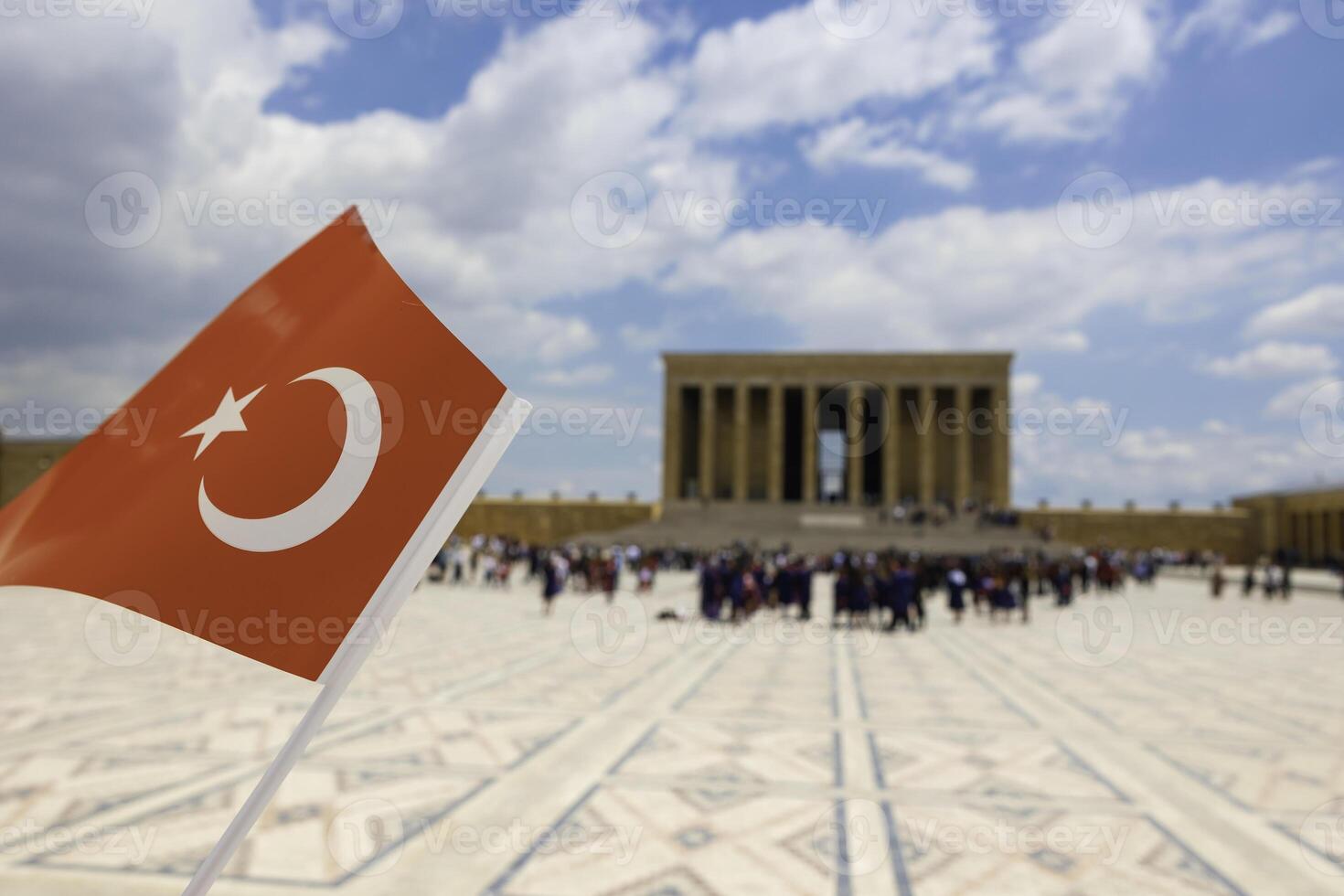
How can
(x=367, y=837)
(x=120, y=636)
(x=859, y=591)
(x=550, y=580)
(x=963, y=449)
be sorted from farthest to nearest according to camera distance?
(x=963, y=449) → (x=550, y=580) → (x=859, y=591) → (x=120, y=636) → (x=367, y=837)

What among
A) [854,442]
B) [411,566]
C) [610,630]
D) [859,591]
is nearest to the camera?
[411,566]

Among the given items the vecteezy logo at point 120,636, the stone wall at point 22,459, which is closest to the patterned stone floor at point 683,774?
the vecteezy logo at point 120,636

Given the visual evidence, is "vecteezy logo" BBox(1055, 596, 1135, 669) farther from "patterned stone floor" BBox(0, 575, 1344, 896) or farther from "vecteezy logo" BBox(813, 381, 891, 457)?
"vecteezy logo" BBox(813, 381, 891, 457)

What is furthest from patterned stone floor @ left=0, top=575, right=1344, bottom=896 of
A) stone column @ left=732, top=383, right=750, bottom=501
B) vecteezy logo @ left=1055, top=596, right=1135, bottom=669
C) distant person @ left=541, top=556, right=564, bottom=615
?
stone column @ left=732, top=383, right=750, bottom=501

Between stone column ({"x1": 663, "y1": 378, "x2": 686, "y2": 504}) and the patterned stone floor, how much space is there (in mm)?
36071

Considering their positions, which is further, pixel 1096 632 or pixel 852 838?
pixel 1096 632

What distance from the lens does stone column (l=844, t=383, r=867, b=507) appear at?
148 ft

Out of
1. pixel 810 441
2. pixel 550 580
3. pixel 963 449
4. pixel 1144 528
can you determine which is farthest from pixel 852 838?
pixel 1144 528

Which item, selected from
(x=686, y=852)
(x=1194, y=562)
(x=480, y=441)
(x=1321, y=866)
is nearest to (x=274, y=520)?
(x=480, y=441)

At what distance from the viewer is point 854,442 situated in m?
46.0

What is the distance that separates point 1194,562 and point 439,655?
3856cm

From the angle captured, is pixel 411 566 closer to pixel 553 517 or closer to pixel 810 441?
pixel 810 441

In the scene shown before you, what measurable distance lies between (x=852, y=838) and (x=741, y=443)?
138 feet

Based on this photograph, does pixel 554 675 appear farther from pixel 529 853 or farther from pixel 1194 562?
pixel 1194 562
